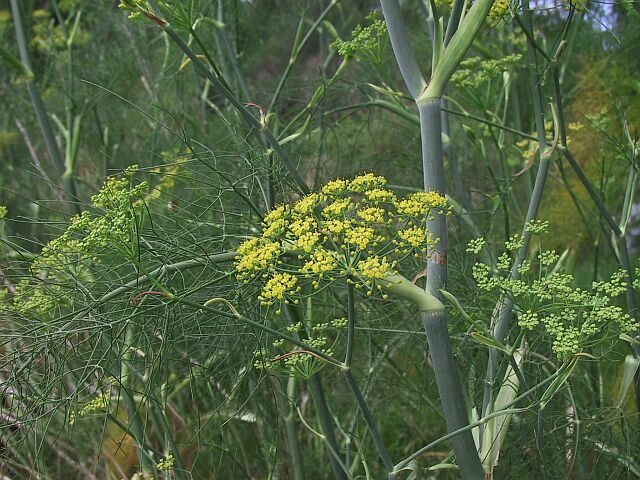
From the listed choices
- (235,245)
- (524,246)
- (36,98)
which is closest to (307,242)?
(524,246)

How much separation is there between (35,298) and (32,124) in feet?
10.6

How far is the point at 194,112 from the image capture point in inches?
182

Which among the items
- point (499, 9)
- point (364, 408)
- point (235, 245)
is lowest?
point (364, 408)

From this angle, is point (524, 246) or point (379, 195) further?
point (524, 246)

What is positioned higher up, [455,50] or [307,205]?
[455,50]

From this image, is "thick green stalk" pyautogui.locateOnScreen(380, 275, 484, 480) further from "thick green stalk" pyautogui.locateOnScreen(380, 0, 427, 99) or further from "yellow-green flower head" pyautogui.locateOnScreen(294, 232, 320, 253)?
"thick green stalk" pyautogui.locateOnScreen(380, 0, 427, 99)

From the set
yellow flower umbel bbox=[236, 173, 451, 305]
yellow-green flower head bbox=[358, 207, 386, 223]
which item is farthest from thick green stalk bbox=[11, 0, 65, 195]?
yellow-green flower head bbox=[358, 207, 386, 223]

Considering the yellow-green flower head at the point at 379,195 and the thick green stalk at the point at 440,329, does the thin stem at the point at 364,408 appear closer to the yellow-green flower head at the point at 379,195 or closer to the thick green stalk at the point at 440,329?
the thick green stalk at the point at 440,329

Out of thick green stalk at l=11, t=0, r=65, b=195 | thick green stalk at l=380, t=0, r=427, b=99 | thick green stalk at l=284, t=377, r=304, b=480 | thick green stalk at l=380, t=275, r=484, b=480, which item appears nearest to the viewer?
thick green stalk at l=380, t=275, r=484, b=480

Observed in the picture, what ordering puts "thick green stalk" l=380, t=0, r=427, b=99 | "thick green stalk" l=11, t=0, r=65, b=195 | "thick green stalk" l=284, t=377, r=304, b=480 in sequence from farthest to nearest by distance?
"thick green stalk" l=11, t=0, r=65, b=195, "thick green stalk" l=284, t=377, r=304, b=480, "thick green stalk" l=380, t=0, r=427, b=99

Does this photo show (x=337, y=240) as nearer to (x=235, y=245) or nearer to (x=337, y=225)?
(x=337, y=225)

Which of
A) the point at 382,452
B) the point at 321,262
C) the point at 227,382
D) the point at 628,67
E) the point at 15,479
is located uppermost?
the point at 628,67

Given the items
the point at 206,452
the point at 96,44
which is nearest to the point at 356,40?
the point at 206,452

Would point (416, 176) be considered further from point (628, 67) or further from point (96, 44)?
point (96, 44)
